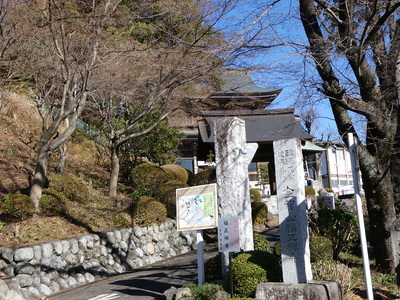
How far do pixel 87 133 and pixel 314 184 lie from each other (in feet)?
47.2

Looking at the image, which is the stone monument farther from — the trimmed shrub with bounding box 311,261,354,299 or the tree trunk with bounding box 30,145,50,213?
the tree trunk with bounding box 30,145,50,213

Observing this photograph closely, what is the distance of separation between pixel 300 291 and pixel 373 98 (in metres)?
4.61

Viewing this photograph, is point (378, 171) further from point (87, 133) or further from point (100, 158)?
point (87, 133)

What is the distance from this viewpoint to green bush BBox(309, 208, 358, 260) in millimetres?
9688

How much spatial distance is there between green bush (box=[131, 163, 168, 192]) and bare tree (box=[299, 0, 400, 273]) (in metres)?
9.94

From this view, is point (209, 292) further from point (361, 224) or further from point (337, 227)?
point (337, 227)

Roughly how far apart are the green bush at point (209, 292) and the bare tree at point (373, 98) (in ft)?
12.0

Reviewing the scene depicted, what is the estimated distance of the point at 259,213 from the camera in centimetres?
1847

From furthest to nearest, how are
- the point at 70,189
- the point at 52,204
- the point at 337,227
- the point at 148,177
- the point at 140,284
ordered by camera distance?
the point at 148,177 → the point at 70,189 → the point at 52,204 → the point at 337,227 → the point at 140,284

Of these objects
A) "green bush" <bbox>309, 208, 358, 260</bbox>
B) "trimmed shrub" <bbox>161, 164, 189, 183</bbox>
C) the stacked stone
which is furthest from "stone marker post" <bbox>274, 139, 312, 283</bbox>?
"trimmed shrub" <bbox>161, 164, 189, 183</bbox>

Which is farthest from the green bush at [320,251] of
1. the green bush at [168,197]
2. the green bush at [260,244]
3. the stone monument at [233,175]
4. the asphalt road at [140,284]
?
the green bush at [168,197]

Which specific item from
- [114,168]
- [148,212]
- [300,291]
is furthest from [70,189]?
[300,291]

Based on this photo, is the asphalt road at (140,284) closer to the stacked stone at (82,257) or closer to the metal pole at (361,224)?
the stacked stone at (82,257)

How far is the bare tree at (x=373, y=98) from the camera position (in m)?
8.34
